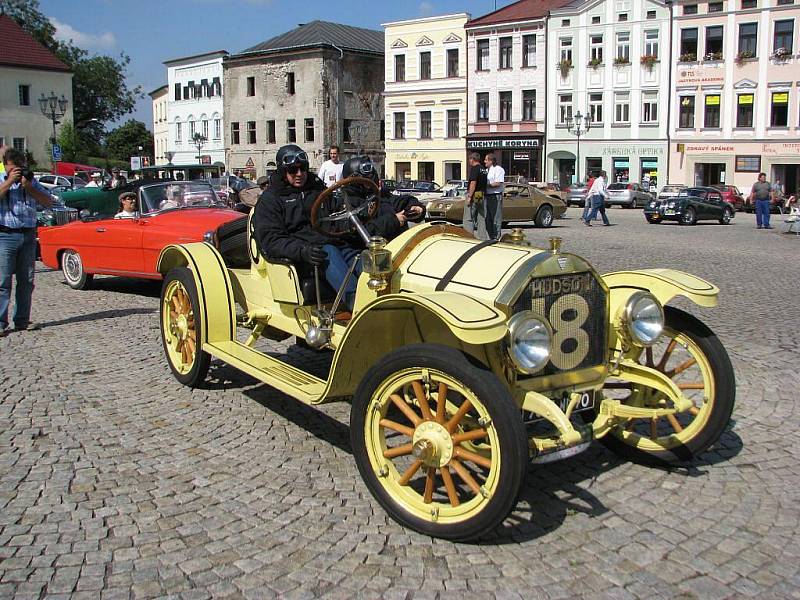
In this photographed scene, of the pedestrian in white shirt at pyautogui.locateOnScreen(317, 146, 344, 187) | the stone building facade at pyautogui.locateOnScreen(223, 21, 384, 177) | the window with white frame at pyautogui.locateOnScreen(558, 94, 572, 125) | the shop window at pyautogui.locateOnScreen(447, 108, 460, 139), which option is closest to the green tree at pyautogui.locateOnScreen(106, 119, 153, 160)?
the stone building facade at pyautogui.locateOnScreen(223, 21, 384, 177)

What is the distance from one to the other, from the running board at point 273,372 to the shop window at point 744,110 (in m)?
47.8

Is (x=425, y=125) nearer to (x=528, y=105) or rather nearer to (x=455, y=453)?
(x=528, y=105)

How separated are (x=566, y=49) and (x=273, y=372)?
167 ft

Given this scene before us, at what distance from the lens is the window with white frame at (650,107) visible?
164ft

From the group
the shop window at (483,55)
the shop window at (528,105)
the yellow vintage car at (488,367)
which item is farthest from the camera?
the shop window at (483,55)

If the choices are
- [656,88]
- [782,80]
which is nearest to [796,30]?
[782,80]

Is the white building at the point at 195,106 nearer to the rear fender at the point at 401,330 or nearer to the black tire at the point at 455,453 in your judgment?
the rear fender at the point at 401,330

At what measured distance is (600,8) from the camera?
5075 cm

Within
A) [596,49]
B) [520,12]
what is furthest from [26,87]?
[596,49]

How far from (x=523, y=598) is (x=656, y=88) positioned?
167 ft

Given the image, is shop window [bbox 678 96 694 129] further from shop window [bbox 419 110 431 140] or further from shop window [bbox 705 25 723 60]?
shop window [bbox 419 110 431 140]

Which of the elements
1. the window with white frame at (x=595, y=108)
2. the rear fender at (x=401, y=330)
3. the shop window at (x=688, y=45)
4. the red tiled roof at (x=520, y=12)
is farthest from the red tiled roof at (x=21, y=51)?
the rear fender at (x=401, y=330)

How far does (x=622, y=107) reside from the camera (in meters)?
51.0

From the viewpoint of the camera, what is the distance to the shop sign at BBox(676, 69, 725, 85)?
48250 mm
